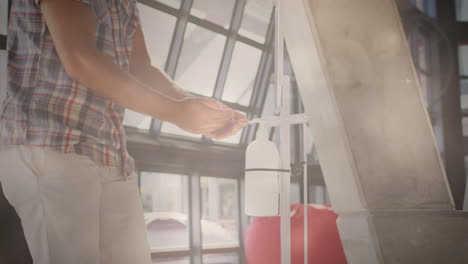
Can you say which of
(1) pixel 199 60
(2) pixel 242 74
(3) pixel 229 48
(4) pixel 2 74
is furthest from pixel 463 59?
(4) pixel 2 74

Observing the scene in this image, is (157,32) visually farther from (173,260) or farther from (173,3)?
(173,260)

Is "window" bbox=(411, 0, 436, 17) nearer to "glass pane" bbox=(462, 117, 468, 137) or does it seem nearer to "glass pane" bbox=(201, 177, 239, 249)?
"glass pane" bbox=(462, 117, 468, 137)

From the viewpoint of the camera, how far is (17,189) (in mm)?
720

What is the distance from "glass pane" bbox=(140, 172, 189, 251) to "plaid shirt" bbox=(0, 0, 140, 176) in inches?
125

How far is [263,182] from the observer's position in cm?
119

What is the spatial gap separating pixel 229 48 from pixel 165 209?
201 cm

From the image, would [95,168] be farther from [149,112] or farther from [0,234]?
[0,234]

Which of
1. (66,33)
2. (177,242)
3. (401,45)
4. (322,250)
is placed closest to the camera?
(66,33)

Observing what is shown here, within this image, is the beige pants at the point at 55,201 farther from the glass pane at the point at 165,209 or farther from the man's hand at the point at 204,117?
the glass pane at the point at 165,209

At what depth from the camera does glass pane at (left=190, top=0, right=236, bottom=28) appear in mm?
4317

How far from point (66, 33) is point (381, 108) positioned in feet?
2.46

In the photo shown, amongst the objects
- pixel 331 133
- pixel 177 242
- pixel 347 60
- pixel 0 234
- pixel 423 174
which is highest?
pixel 347 60

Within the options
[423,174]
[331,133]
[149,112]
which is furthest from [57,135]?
[423,174]

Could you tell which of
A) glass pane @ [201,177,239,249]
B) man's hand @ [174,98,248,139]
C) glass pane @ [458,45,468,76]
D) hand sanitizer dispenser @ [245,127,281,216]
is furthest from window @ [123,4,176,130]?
glass pane @ [458,45,468,76]
